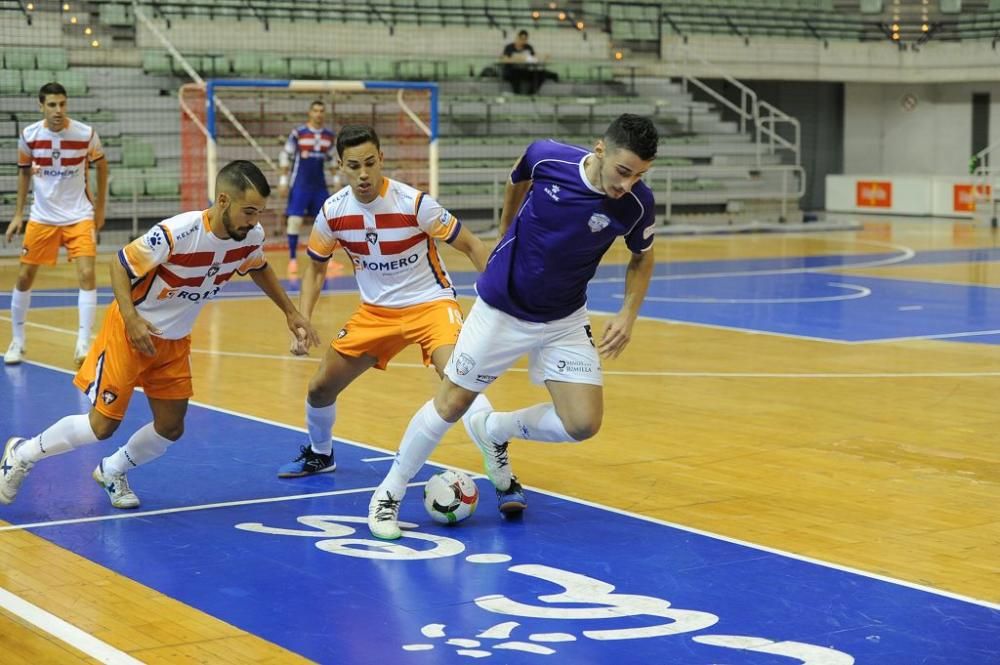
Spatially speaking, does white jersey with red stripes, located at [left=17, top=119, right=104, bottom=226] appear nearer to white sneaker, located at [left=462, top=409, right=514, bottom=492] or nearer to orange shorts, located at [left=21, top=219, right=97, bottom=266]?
orange shorts, located at [left=21, top=219, right=97, bottom=266]

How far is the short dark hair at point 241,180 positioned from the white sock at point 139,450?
4.13ft

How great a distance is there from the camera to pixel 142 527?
6.84 meters

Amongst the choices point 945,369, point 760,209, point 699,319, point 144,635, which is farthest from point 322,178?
point 144,635

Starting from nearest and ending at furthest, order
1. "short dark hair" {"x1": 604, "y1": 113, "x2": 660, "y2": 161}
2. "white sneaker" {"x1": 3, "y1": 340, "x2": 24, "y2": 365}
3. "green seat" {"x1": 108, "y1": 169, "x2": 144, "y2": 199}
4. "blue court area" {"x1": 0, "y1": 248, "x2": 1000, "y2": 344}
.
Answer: "short dark hair" {"x1": 604, "y1": 113, "x2": 660, "y2": 161}, "white sneaker" {"x1": 3, "y1": 340, "x2": 24, "y2": 365}, "blue court area" {"x1": 0, "y1": 248, "x2": 1000, "y2": 344}, "green seat" {"x1": 108, "y1": 169, "x2": 144, "y2": 199}

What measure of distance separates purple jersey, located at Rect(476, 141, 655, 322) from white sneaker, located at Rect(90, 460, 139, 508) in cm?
200

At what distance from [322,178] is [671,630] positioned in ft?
53.1

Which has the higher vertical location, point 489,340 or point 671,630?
point 489,340

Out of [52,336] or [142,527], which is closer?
[142,527]

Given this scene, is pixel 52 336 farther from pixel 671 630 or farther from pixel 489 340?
pixel 671 630

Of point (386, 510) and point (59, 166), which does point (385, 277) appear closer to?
point (386, 510)

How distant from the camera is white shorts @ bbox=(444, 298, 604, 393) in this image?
6621 millimetres

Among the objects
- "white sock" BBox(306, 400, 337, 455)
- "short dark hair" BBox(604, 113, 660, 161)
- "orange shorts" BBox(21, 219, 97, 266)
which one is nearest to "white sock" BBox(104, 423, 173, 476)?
"white sock" BBox(306, 400, 337, 455)

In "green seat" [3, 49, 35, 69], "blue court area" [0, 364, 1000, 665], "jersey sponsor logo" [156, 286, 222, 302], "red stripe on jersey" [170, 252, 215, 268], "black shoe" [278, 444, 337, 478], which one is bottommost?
"blue court area" [0, 364, 1000, 665]

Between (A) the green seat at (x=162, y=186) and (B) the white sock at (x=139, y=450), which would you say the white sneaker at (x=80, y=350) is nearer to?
(B) the white sock at (x=139, y=450)
